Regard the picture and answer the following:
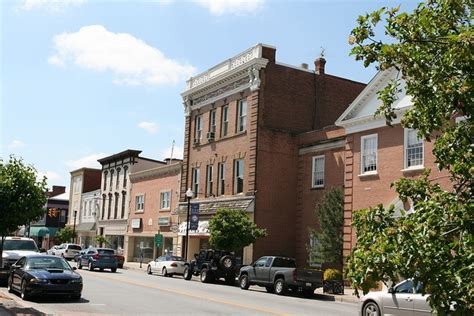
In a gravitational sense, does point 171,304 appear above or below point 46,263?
below

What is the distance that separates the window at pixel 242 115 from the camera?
3878cm

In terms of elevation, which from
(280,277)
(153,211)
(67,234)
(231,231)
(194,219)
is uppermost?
(153,211)

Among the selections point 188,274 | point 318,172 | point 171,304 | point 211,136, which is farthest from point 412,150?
point 211,136

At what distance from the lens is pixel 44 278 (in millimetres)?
17203

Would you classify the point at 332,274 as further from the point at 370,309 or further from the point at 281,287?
the point at 370,309

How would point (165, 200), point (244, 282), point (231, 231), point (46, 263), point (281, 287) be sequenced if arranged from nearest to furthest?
point (46, 263) → point (281, 287) → point (244, 282) → point (231, 231) → point (165, 200)

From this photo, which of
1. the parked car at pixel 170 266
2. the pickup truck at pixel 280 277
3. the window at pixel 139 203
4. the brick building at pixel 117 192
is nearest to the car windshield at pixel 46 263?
the pickup truck at pixel 280 277

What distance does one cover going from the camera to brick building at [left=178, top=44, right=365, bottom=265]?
3597cm

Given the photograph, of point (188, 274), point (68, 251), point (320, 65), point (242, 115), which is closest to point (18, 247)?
point (188, 274)

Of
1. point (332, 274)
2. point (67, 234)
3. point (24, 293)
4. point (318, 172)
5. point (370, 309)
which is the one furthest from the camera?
point (67, 234)

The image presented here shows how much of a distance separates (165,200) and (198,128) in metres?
8.28

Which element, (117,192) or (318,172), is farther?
(117,192)

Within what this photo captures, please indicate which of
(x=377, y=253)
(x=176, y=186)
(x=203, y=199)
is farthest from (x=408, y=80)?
(x=176, y=186)

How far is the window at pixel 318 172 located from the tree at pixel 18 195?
18525mm
